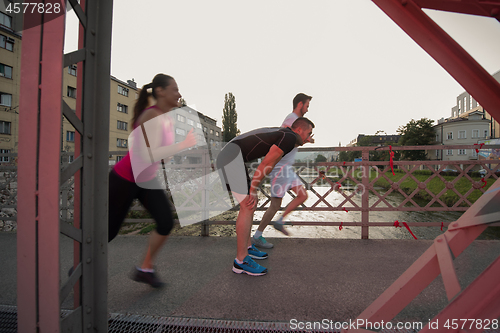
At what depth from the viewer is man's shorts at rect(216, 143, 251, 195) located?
7.62 ft

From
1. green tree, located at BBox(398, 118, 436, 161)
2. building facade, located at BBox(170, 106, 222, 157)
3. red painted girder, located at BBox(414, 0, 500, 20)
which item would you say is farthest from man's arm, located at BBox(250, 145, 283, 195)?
green tree, located at BBox(398, 118, 436, 161)

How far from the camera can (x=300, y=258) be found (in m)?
2.63

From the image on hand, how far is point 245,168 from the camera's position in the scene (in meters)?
2.37

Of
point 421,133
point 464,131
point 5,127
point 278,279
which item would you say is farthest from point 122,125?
point 464,131

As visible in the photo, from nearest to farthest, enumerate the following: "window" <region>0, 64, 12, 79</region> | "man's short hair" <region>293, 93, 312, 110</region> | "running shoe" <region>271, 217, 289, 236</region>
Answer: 1. "man's short hair" <region>293, 93, 312, 110</region>
2. "running shoe" <region>271, 217, 289, 236</region>
3. "window" <region>0, 64, 12, 79</region>

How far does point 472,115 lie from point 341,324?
60446mm

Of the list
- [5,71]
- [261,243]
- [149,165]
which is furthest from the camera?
[5,71]

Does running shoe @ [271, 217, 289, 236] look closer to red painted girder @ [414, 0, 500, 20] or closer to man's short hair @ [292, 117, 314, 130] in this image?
man's short hair @ [292, 117, 314, 130]

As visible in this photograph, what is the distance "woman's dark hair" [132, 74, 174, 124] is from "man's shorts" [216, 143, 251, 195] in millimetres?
851

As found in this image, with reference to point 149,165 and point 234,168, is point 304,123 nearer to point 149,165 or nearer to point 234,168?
point 234,168

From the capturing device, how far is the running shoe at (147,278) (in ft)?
6.49

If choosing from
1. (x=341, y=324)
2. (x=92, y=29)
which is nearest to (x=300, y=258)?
(x=341, y=324)

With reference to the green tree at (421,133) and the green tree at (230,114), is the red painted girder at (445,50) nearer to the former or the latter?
the green tree at (230,114)

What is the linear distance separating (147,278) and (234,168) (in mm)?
1290
